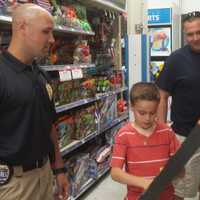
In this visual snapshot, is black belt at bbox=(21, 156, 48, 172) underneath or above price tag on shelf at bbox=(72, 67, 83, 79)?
underneath

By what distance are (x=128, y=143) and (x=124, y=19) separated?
11.5 ft

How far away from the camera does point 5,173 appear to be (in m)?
1.69

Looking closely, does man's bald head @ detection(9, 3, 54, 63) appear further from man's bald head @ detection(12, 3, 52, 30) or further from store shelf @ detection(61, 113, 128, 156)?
store shelf @ detection(61, 113, 128, 156)

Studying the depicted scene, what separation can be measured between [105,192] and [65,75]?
4.67ft

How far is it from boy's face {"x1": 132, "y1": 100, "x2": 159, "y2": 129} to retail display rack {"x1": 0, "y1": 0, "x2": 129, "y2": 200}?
3.90 ft

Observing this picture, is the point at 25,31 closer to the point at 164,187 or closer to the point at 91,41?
the point at 164,187

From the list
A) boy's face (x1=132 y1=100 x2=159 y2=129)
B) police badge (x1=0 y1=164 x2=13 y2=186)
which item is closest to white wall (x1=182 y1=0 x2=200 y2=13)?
boy's face (x1=132 y1=100 x2=159 y2=129)

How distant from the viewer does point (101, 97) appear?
150 inches

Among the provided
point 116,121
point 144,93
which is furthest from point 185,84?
point 116,121

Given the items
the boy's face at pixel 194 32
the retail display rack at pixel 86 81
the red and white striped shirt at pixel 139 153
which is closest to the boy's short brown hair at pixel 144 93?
the red and white striped shirt at pixel 139 153

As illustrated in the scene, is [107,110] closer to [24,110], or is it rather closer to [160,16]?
[24,110]

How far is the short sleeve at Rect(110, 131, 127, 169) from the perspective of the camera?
156 cm

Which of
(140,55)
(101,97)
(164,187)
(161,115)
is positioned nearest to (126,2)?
(140,55)

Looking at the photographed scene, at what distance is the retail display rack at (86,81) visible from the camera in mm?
3104
